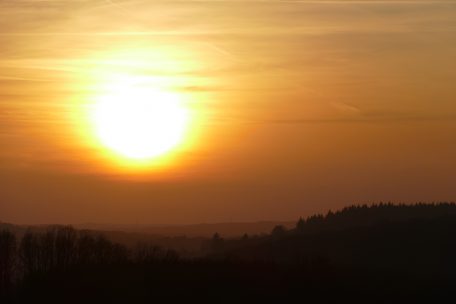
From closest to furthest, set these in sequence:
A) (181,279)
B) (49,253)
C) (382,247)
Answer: (181,279) < (49,253) < (382,247)

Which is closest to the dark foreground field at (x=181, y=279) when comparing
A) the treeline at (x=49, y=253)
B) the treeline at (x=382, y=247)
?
the treeline at (x=49, y=253)

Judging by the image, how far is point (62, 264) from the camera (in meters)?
106

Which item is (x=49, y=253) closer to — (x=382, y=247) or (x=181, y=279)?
(x=181, y=279)

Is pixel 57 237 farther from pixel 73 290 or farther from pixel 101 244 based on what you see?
pixel 73 290

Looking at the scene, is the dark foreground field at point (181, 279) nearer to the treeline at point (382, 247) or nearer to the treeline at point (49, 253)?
the treeline at point (49, 253)

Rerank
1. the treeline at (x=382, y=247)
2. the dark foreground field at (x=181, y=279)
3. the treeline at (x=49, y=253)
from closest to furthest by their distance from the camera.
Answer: the dark foreground field at (x=181, y=279)
the treeline at (x=49, y=253)
the treeline at (x=382, y=247)

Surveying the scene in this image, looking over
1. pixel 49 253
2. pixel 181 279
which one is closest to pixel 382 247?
pixel 49 253

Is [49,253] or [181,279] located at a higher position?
[49,253]

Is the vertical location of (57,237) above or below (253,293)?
above

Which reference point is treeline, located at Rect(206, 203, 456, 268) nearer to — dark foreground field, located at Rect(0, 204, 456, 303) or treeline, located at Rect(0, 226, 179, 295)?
dark foreground field, located at Rect(0, 204, 456, 303)

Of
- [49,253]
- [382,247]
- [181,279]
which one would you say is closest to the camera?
[181,279]

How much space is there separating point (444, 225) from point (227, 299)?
225 feet

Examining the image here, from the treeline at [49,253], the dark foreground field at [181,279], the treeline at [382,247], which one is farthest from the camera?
the treeline at [382,247]

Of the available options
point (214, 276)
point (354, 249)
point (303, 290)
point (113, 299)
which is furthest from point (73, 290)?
point (354, 249)
